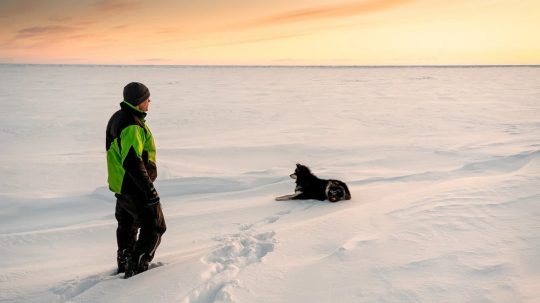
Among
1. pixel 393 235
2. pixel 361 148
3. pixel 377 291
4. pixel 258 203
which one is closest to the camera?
pixel 377 291

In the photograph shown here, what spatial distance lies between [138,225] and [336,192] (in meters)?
3.01

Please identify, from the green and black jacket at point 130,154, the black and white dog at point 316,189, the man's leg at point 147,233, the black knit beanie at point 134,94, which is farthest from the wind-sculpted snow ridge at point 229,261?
the black knit beanie at point 134,94

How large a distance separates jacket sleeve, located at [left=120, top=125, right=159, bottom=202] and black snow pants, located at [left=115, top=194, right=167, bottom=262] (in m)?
0.18

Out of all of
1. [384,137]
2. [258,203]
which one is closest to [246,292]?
[258,203]

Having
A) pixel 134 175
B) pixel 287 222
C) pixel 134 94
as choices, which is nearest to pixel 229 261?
pixel 134 175

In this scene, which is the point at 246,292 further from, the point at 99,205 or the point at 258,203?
the point at 99,205

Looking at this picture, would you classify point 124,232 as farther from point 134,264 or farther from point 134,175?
point 134,175

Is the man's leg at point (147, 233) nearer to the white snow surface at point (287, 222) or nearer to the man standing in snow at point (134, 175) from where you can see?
the man standing in snow at point (134, 175)

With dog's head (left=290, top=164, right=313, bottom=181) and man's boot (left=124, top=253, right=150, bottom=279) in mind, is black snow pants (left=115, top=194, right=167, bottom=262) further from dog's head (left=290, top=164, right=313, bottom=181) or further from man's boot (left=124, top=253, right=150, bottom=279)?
dog's head (left=290, top=164, right=313, bottom=181)

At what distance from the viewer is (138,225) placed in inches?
134

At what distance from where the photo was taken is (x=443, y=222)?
388 cm

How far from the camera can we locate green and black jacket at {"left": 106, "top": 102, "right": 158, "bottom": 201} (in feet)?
9.88

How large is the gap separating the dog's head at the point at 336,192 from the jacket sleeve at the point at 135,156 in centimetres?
303

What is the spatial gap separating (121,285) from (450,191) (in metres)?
3.75
